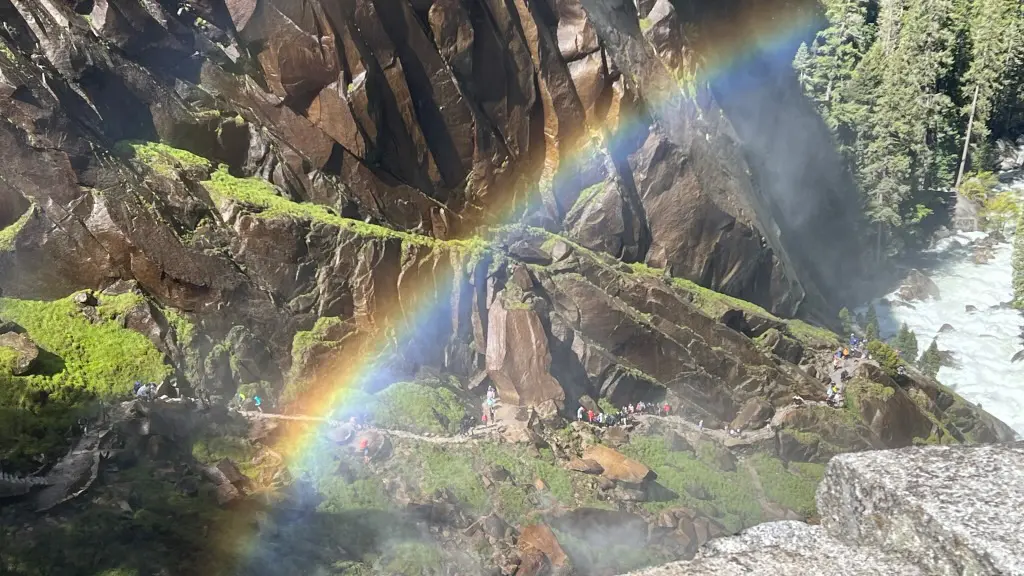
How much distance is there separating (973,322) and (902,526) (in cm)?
4934

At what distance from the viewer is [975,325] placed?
46.0 m

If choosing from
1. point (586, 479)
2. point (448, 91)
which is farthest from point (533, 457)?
point (448, 91)

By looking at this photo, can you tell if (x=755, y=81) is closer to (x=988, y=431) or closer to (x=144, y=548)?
(x=988, y=431)

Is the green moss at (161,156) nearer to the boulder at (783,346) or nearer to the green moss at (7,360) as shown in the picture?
the green moss at (7,360)

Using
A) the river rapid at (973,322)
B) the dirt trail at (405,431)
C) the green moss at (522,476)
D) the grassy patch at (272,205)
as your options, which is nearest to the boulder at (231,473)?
the dirt trail at (405,431)

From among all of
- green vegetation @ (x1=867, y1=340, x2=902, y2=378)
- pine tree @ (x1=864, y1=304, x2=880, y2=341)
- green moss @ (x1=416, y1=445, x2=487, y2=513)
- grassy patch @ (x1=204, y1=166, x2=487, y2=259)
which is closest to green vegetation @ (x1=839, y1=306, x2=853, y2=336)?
pine tree @ (x1=864, y1=304, x2=880, y2=341)

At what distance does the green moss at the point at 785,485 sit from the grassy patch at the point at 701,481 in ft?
2.53

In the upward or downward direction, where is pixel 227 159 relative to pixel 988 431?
upward

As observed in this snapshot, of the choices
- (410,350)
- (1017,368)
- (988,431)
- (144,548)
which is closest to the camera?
(144,548)

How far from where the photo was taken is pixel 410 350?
25.8 meters

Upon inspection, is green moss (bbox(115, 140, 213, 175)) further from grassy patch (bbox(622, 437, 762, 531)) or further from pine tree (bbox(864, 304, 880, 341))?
pine tree (bbox(864, 304, 880, 341))

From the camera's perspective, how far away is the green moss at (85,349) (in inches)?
770

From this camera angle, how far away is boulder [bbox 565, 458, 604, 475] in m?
24.0

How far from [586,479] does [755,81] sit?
30500 millimetres
